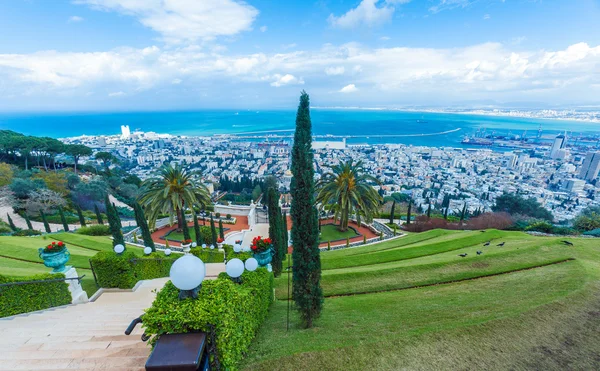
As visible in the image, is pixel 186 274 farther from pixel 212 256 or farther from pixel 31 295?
pixel 212 256

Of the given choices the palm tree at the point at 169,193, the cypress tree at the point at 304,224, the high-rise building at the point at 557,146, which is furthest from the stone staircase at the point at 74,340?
the high-rise building at the point at 557,146

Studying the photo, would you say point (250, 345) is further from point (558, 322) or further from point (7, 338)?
point (558, 322)

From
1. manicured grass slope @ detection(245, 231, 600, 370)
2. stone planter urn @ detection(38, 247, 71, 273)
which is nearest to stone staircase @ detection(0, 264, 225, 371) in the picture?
stone planter urn @ detection(38, 247, 71, 273)

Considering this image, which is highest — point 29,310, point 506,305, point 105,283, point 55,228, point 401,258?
point 506,305

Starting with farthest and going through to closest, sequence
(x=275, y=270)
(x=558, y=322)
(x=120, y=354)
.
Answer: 1. (x=275, y=270)
2. (x=558, y=322)
3. (x=120, y=354)

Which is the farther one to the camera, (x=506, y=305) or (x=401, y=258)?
(x=401, y=258)

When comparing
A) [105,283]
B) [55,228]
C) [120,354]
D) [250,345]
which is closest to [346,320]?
[250,345]

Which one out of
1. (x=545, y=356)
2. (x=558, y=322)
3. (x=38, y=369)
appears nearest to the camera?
(x=38, y=369)
